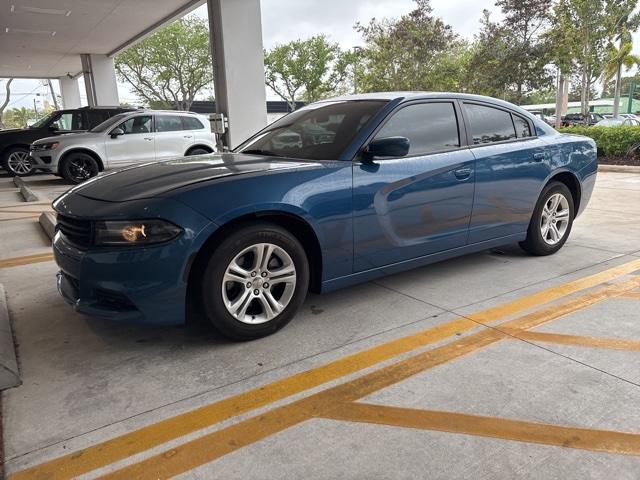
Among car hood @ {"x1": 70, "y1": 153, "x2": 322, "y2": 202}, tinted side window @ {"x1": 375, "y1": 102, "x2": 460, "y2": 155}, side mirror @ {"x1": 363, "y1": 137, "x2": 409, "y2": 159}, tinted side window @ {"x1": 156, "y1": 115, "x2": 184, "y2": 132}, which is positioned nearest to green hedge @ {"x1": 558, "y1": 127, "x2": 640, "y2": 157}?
tinted side window @ {"x1": 156, "y1": 115, "x2": 184, "y2": 132}

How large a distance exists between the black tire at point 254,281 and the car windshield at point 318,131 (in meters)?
0.80

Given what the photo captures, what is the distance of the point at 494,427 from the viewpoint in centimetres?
223

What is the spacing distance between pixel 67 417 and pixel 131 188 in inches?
53.3

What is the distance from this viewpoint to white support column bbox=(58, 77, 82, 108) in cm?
3167

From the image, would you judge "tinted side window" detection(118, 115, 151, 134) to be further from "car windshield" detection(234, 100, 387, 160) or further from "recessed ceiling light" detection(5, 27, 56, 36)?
"car windshield" detection(234, 100, 387, 160)

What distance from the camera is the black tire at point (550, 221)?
15.3 feet

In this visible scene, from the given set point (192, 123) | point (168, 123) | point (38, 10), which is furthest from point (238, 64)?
point (38, 10)

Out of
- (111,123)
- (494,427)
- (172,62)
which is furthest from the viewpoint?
(172,62)

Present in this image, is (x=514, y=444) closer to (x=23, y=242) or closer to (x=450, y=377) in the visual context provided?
(x=450, y=377)

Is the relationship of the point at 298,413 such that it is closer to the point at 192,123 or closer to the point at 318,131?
the point at 318,131

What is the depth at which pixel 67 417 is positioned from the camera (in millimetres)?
2354

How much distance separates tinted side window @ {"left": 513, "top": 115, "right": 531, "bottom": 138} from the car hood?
2.27 m

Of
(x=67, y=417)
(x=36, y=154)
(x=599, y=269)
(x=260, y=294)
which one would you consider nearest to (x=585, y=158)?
(x=599, y=269)

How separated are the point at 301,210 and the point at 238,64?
9.98 m
